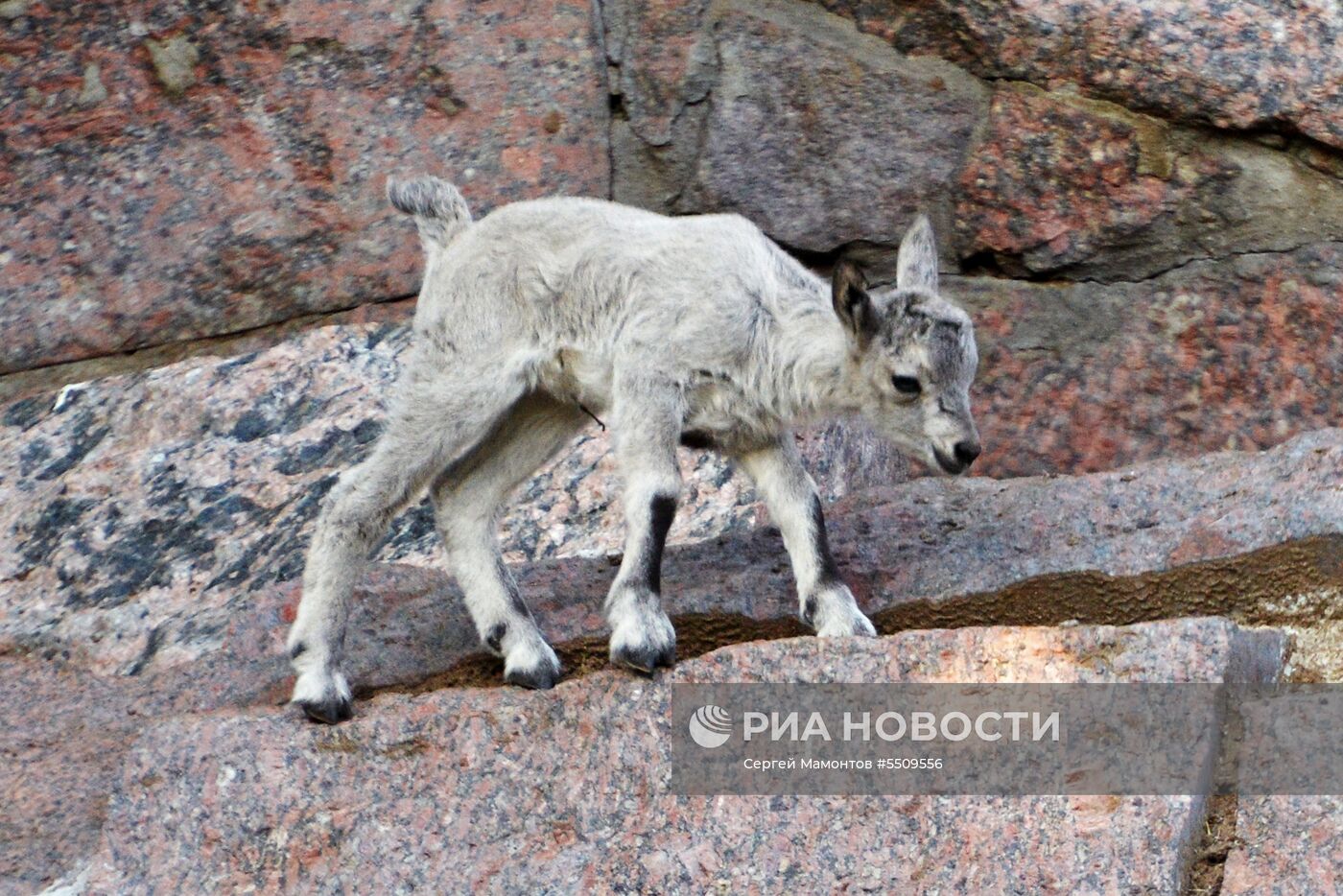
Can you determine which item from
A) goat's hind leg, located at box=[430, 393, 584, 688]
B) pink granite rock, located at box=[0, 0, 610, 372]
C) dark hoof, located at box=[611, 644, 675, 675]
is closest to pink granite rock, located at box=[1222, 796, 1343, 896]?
dark hoof, located at box=[611, 644, 675, 675]

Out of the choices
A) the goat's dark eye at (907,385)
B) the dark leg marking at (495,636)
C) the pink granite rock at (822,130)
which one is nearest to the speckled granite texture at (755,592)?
the dark leg marking at (495,636)

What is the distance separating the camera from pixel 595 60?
884 cm

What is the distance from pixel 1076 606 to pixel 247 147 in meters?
4.42

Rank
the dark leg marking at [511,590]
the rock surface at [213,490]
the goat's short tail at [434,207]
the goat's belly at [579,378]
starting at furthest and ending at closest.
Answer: the rock surface at [213,490] < the goat's short tail at [434,207] < the goat's belly at [579,378] < the dark leg marking at [511,590]

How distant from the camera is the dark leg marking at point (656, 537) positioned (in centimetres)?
629

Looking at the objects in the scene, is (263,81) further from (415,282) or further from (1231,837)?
(1231,837)

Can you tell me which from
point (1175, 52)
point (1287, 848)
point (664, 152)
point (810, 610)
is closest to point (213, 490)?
point (664, 152)

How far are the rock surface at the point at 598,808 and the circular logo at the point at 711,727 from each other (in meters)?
0.10

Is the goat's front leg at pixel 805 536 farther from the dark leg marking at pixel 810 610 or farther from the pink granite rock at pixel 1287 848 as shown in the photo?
the pink granite rock at pixel 1287 848

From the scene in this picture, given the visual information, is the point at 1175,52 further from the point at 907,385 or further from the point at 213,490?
the point at 213,490

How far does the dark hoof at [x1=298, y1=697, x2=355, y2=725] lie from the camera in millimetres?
6227

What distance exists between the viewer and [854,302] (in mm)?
6484

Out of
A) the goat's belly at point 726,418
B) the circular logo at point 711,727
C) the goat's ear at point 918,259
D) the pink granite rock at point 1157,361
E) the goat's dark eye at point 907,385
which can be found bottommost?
the pink granite rock at point 1157,361

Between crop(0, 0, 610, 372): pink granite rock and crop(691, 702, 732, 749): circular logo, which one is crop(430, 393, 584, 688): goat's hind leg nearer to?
crop(691, 702, 732, 749): circular logo
